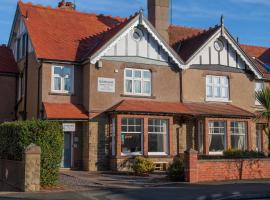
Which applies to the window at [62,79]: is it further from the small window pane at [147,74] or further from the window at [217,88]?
the window at [217,88]

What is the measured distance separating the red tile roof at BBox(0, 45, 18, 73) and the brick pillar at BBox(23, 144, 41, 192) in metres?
14.3

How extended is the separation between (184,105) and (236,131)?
365 centimetres

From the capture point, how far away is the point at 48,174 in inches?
679

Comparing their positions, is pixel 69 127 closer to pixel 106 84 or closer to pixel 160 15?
pixel 106 84

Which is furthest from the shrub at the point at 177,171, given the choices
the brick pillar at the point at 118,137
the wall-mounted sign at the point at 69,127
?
the wall-mounted sign at the point at 69,127

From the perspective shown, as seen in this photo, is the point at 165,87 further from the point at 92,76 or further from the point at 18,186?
the point at 18,186

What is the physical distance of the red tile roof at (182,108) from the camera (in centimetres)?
2478

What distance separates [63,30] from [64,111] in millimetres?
6056

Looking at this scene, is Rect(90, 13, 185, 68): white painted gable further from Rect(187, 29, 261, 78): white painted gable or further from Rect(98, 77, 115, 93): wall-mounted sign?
Rect(187, 29, 261, 78): white painted gable

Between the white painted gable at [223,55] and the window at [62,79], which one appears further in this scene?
the white painted gable at [223,55]

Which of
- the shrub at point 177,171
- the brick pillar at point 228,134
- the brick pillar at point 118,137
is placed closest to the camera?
the shrub at point 177,171

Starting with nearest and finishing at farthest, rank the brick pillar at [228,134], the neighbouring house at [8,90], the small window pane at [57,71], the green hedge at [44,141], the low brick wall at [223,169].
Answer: the green hedge at [44,141]
the low brick wall at [223,169]
the small window pane at [57,71]
the brick pillar at [228,134]
the neighbouring house at [8,90]

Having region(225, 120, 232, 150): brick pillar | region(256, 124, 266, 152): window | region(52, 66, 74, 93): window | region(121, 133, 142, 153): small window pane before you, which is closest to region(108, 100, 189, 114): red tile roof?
region(121, 133, 142, 153): small window pane

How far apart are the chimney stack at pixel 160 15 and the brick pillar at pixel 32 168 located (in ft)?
51.4
